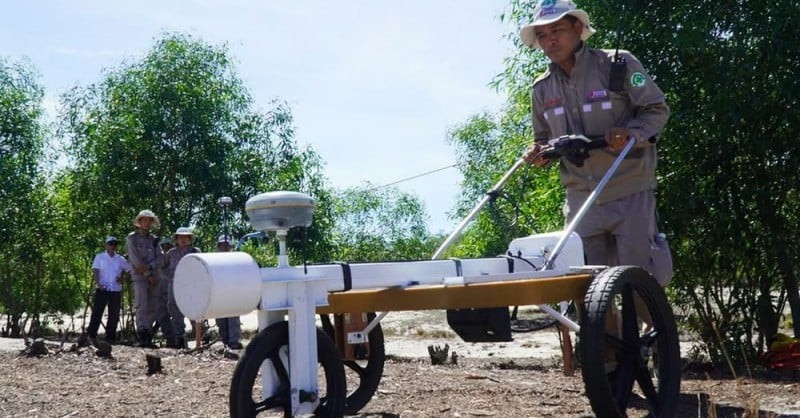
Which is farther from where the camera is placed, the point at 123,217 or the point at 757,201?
the point at 123,217

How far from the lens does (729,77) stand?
27.9ft

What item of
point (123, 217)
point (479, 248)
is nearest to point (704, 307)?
point (123, 217)

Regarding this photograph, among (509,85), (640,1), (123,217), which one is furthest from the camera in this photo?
(123,217)

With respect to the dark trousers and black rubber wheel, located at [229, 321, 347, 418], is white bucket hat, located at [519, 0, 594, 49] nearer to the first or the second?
black rubber wheel, located at [229, 321, 347, 418]

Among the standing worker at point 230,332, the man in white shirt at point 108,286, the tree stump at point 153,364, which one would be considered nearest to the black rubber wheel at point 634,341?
the tree stump at point 153,364

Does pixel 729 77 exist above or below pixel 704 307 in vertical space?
above

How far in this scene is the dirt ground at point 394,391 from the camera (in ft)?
18.3

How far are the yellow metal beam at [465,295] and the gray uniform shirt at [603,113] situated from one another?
97 cm

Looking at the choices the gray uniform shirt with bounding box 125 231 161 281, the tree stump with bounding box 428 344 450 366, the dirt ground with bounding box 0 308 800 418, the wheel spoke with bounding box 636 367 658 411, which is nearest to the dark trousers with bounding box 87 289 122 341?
the gray uniform shirt with bounding box 125 231 161 281

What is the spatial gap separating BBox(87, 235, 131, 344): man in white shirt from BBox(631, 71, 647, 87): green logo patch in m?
10.7

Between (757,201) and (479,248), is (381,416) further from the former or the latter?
(479,248)

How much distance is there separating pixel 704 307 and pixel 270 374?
616 centimetres

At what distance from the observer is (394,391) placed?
6.44 metres

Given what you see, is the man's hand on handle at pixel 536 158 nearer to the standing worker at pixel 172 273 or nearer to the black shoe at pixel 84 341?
the black shoe at pixel 84 341
